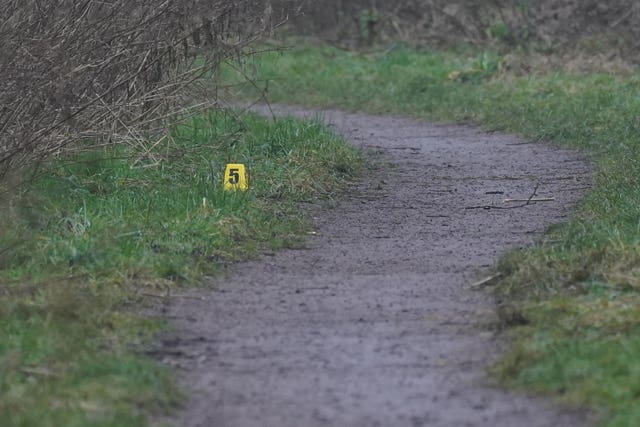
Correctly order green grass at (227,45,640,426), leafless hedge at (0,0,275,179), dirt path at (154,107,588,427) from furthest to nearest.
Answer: leafless hedge at (0,0,275,179)
green grass at (227,45,640,426)
dirt path at (154,107,588,427)

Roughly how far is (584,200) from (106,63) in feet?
11.3

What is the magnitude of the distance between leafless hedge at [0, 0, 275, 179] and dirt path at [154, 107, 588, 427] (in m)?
1.66

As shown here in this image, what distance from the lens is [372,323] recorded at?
621cm

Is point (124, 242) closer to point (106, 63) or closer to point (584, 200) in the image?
point (106, 63)

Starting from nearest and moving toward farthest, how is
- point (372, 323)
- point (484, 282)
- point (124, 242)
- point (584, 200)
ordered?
point (372, 323)
point (484, 282)
point (124, 242)
point (584, 200)

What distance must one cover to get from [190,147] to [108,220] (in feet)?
8.49

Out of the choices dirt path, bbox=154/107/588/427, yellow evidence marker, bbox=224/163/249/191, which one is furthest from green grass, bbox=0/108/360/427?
dirt path, bbox=154/107/588/427

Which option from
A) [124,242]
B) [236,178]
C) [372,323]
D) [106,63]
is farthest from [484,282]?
[106,63]

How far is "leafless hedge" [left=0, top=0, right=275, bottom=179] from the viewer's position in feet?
27.9

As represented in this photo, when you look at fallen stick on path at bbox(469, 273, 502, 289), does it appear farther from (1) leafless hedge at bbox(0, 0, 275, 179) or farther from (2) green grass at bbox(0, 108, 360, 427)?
(1) leafless hedge at bbox(0, 0, 275, 179)

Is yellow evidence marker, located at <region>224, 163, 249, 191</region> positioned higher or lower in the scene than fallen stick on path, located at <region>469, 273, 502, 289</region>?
higher

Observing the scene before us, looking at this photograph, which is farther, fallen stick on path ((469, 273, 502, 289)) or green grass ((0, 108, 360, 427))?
fallen stick on path ((469, 273, 502, 289))

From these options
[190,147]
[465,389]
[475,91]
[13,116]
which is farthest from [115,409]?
[475,91]

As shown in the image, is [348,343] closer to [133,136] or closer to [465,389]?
[465,389]
